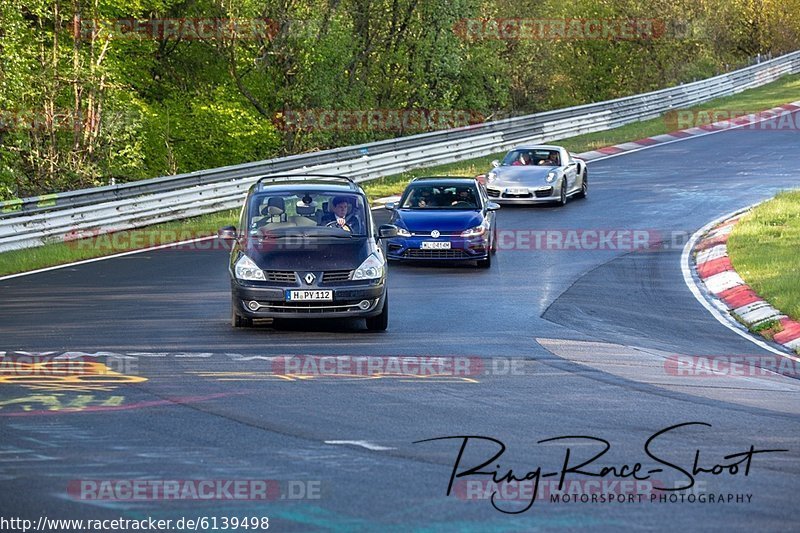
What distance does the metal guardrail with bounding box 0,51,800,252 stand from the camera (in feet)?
71.8

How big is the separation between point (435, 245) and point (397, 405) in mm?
10143

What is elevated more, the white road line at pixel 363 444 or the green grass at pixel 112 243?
the green grass at pixel 112 243


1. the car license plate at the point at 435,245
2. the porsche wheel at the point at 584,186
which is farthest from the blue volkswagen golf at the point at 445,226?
the porsche wheel at the point at 584,186

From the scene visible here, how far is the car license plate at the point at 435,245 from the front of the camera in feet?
64.3

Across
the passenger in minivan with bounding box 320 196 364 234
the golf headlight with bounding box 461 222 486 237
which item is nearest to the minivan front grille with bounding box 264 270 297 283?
the passenger in minivan with bounding box 320 196 364 234

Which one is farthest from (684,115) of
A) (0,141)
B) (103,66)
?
(0,141)

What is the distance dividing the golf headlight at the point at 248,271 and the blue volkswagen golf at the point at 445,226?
20.2 ft

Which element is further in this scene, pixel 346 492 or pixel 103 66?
pixel 103 66

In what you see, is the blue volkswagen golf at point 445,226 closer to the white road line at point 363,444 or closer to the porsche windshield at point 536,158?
the porsche windshield at point 536,158

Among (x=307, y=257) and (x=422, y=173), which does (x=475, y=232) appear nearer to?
(x=307, y=257)

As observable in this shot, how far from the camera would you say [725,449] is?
8195 mm

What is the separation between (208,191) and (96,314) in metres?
11.1

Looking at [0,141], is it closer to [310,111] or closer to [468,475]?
[310,111]

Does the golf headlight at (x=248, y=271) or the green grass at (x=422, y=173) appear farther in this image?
the green grass at (x=422, y=173)
